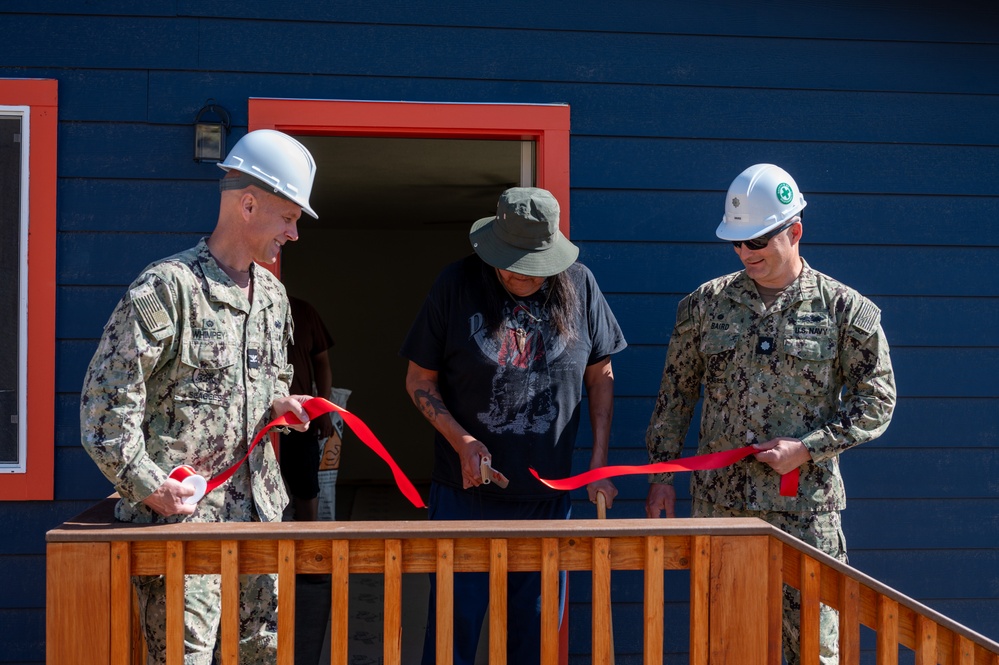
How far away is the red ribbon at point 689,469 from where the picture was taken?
106 inches

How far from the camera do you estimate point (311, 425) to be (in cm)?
507

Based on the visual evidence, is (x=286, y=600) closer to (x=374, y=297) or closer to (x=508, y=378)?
(x=508, y=378)

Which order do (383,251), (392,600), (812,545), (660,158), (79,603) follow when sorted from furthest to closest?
(383,251), (660,158), (812,545), (392,600), (79,603)

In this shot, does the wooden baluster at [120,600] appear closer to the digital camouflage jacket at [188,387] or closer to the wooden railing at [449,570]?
the wooden railing at [449,570]

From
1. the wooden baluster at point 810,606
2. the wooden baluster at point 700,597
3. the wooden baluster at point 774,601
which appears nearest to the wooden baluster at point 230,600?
the wooden baluster at point 700,597

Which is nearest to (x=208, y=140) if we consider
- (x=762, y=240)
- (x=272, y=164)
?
(x=272, y=164)

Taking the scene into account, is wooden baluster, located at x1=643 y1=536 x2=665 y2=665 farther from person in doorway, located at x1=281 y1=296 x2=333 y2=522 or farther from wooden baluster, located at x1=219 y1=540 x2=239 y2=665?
person in doorway, located at x1=281 y1=296 x2=333 y2=522

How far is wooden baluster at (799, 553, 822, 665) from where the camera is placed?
2293 mm

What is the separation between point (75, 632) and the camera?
2.06 metres

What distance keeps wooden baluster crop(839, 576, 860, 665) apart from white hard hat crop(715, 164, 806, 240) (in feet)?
3.45

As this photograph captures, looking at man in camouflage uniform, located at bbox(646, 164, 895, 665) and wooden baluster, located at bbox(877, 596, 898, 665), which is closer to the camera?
wooden baluster, located at bbox(877, 596, 898, 665)

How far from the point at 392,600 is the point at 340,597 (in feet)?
0.39

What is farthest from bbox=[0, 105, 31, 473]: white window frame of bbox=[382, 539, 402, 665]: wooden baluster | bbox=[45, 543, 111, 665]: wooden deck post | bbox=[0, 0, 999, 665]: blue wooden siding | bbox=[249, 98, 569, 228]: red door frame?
bbox=[382, 539, 402, 665]: wooden baluster

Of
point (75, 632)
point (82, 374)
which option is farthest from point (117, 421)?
point (82, 374)
